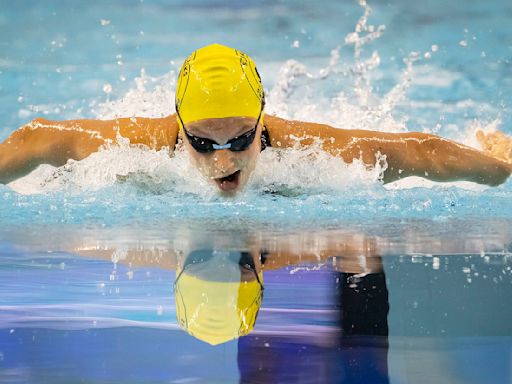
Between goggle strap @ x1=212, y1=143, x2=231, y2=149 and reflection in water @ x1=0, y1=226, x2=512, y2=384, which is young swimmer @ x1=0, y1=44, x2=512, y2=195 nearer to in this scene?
goggle strap @ x1=212, y1=143, x2=231, y2=149

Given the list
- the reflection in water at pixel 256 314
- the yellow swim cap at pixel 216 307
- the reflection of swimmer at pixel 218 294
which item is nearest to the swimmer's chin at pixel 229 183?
the reflection in water at pixel 256 314

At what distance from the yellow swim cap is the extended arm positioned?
4.71ft

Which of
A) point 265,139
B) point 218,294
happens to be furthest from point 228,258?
point 265,139

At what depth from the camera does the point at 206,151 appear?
2703 millimetres

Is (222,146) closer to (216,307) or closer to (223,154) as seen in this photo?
(223,154)

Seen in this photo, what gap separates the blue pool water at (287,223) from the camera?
1.27m

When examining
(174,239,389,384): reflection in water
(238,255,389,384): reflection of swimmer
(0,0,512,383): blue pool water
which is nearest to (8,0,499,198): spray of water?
(0,0,512,383): blue pool water

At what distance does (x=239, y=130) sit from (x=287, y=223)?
0.51 meters

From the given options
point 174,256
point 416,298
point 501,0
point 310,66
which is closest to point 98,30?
point 310,66

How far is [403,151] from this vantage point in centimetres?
297

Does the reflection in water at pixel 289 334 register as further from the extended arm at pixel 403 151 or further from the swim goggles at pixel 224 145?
the extended arm at pixel 403 151

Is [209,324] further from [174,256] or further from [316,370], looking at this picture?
[174,256]

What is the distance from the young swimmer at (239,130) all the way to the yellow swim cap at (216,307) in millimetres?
1211

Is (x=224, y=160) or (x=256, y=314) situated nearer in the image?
(x=256, y=314)
